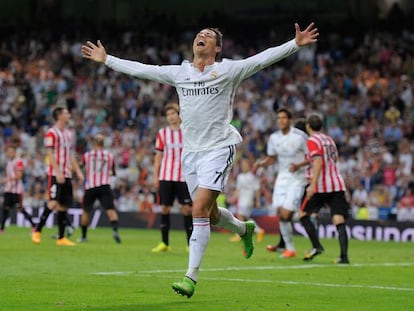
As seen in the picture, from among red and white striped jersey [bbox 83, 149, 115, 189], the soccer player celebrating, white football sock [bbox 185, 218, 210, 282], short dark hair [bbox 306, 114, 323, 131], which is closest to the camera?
white football sock [bbox 185, 218, 210, 282]

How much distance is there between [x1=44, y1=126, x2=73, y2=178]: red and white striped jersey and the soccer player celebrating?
8.34 m

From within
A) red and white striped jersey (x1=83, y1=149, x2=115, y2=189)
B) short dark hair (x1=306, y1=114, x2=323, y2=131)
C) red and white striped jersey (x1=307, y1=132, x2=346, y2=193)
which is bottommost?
red and white striped jersey (x1=83, y1=149, x2=115, y2=189)

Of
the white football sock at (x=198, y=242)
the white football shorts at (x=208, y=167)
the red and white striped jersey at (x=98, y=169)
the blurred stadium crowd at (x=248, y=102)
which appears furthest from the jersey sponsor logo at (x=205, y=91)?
the blurred stadium crowd at (x=248, y=102)

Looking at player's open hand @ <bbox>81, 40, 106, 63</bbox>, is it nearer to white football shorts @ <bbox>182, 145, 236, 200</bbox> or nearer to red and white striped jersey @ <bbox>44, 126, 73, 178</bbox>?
white football shorts @ <bbox>182, 145, 236, 200</bbox>

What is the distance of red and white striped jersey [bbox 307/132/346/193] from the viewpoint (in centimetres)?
1617

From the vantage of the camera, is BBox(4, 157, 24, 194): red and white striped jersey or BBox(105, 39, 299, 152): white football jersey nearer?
BBox(105, 39, 299, 152): white football jersey

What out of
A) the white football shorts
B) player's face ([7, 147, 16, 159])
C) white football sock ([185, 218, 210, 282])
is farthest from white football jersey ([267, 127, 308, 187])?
player's face ([7, 147, 16, 159])

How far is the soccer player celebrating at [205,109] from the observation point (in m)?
10.5

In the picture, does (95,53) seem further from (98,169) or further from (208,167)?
(98,169)

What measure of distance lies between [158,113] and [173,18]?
287 inches

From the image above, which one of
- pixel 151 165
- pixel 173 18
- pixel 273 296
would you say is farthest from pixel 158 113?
pixel 273 296

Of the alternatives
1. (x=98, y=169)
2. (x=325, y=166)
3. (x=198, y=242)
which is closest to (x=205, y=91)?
(x=198, y=242)

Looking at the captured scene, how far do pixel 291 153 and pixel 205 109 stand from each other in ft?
23.2

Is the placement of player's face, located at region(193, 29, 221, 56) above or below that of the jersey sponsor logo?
above
